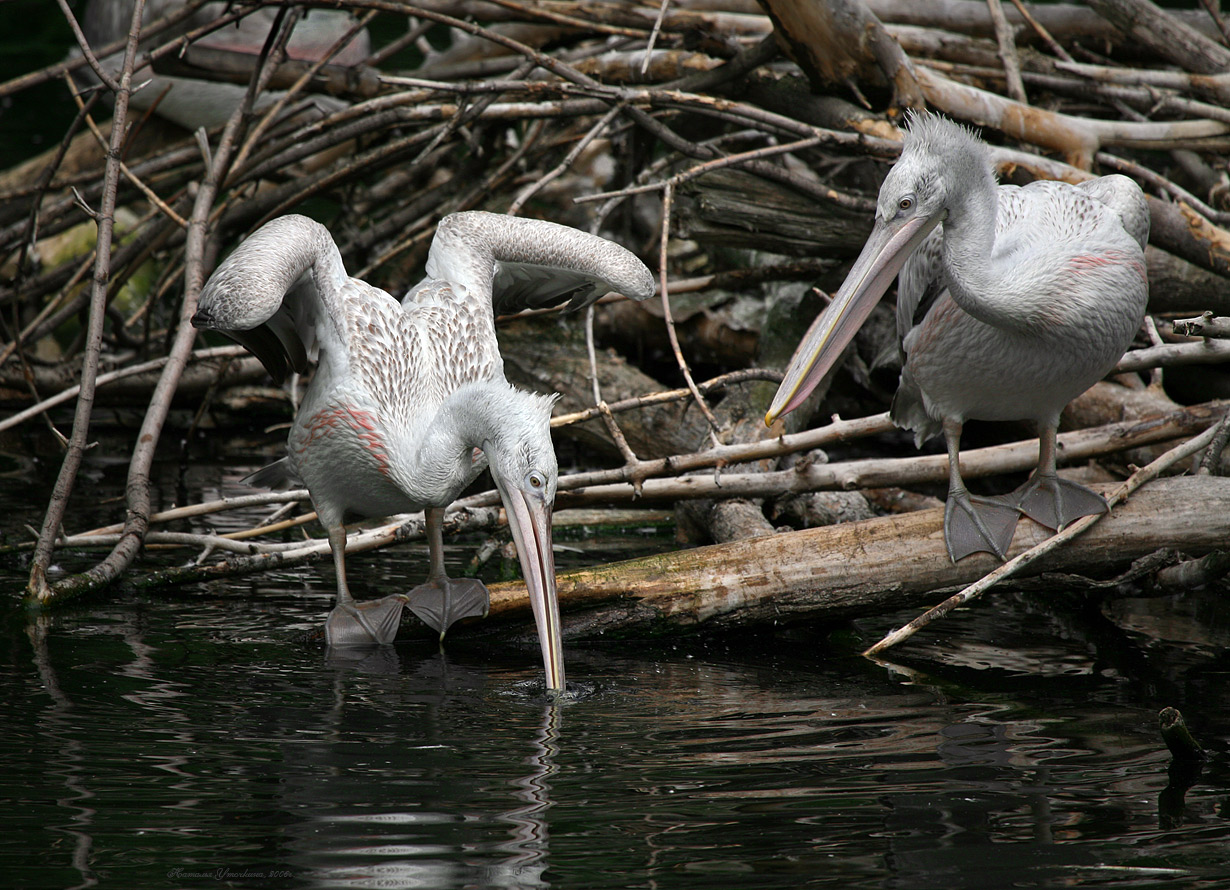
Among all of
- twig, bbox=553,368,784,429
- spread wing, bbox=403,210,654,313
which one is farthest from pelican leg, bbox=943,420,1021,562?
spread wing, bbox=403,210,654,313

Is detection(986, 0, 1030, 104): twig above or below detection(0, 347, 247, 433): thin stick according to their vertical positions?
above

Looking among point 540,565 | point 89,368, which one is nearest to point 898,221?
point 540,565

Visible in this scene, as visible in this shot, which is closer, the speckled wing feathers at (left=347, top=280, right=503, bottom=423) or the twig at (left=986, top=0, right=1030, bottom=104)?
the speckled wing feathers at (left=347, top=280, right=503, bottom=423)

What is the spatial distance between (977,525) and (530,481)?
4.83 ft

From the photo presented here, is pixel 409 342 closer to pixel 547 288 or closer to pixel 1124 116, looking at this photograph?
pixel 547 288

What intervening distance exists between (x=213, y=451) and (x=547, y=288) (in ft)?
9.09

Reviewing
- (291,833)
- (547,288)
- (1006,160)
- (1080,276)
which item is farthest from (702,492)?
(291,833)

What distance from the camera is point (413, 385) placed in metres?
4.18

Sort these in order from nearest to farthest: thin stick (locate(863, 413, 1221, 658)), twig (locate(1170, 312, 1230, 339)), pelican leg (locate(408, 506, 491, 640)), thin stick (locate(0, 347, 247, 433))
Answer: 1. twig (locate(1170, 312, 1230, 339))
2. thin stick (locate(863, 413, 1221, 658))
3. pelican leg (locate(408, 506, 491, 640))
4. thin stick (locate(0, 347, 247, 433))

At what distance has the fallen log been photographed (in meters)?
3.95

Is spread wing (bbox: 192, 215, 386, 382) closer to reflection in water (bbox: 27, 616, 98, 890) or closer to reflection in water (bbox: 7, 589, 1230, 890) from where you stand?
reflection in water (bbox: 7, 589, 1230, 890)

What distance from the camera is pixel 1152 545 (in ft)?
12.9

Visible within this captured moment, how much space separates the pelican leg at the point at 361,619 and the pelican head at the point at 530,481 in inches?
22.6

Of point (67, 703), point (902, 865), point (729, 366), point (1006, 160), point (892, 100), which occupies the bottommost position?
point (902, 865)
